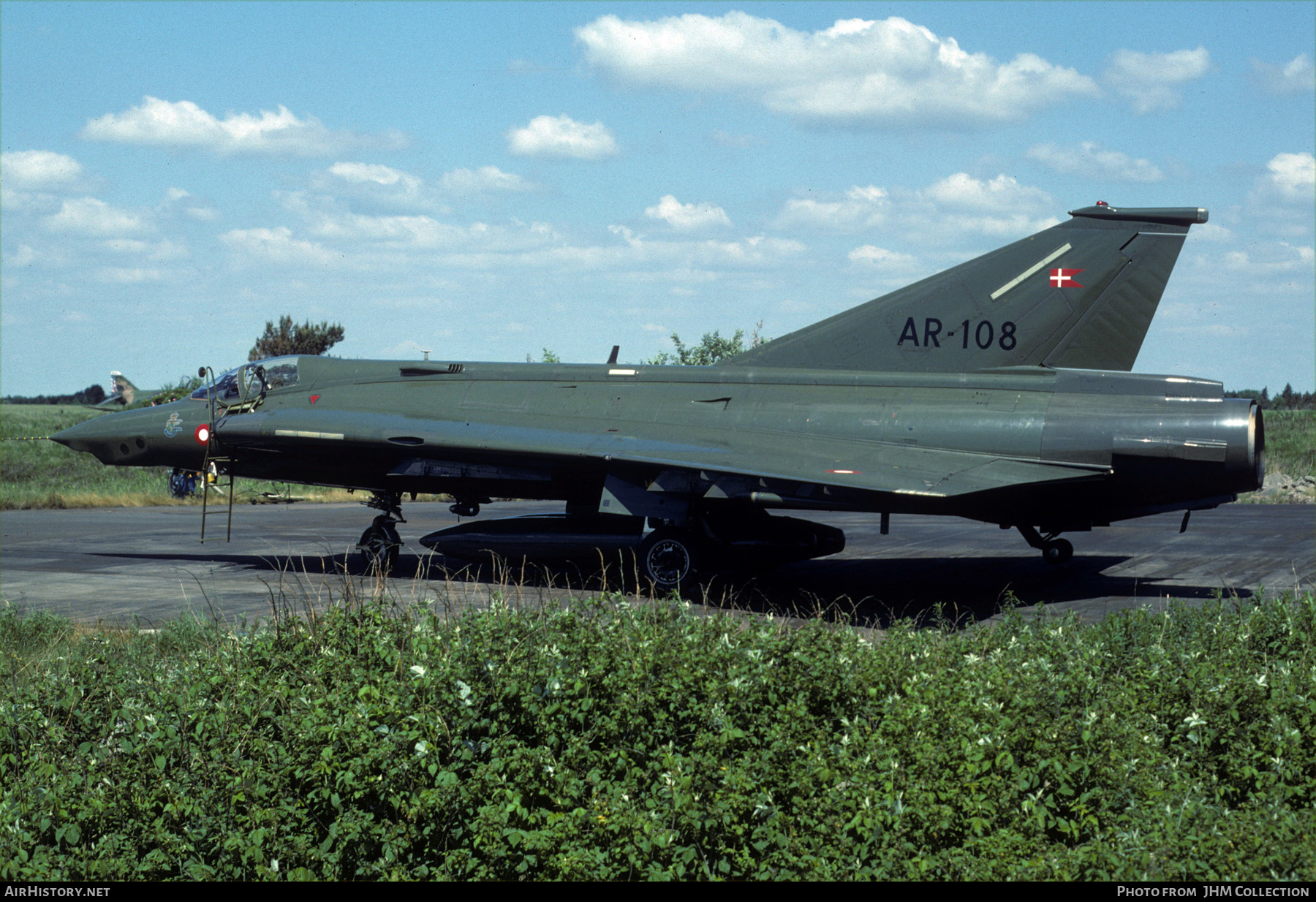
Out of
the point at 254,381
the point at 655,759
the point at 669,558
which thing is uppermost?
the point at 254,381

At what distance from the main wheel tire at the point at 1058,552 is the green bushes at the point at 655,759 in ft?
26.2

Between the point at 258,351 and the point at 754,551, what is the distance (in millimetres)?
40135

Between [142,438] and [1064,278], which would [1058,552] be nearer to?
[1064,278]

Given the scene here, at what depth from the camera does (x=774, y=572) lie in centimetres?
1549

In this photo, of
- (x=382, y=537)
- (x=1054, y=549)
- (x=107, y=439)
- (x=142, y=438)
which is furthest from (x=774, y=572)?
(x=107, y=439)

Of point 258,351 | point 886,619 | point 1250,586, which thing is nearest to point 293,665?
point 886,619

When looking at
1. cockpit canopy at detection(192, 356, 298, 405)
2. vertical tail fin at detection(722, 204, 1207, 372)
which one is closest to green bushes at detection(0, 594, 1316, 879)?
vertical tail fin at detection(722, 204, 1207, 372)

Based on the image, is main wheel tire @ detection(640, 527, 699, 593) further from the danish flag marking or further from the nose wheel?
the danish flag marking

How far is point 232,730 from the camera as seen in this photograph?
20.1ft

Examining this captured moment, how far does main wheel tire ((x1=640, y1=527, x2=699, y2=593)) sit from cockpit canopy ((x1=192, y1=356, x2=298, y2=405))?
268 inches

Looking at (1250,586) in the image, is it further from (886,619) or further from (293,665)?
(293,665)

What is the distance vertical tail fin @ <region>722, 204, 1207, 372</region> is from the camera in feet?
43.1

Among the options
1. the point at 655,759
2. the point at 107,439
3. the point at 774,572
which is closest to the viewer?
the point at 655,759

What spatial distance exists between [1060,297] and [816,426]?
3.68 metres
